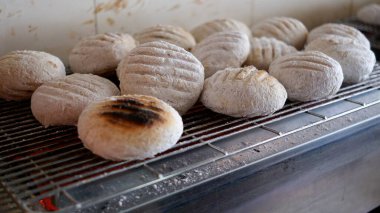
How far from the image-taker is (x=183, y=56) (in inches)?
55.7

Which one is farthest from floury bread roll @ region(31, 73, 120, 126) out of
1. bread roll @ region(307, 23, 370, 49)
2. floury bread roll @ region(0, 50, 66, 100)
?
bread roll @ region(307, 23, 370, 49)

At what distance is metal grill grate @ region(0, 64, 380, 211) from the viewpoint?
1.02m

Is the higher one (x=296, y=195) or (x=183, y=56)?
(x=183, y=56)

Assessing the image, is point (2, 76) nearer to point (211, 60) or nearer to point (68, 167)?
point (68, 167)

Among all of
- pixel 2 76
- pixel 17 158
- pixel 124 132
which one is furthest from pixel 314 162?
pixel 2 76

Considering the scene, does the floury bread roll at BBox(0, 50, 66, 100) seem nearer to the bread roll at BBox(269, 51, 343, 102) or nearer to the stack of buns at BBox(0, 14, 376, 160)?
the stack of buns at BBox(0, 14, 376, 160)

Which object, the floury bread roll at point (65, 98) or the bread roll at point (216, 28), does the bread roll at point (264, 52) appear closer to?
the bread roll at point (216, 28)

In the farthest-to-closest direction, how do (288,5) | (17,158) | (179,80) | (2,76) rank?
1. (288,5)
2. (2,76)
3. (179,80)
4. (17,158)

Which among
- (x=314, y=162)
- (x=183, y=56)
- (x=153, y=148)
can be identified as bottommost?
(x=314, y=162)

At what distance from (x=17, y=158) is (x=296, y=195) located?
0.84 m

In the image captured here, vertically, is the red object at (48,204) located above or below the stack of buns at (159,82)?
below

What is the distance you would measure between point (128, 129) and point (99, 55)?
59 cm

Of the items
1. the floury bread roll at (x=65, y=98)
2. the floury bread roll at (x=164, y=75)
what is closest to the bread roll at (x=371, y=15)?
the floury bread roll at (x=164, y=75)

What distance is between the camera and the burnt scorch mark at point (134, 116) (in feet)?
3.62
